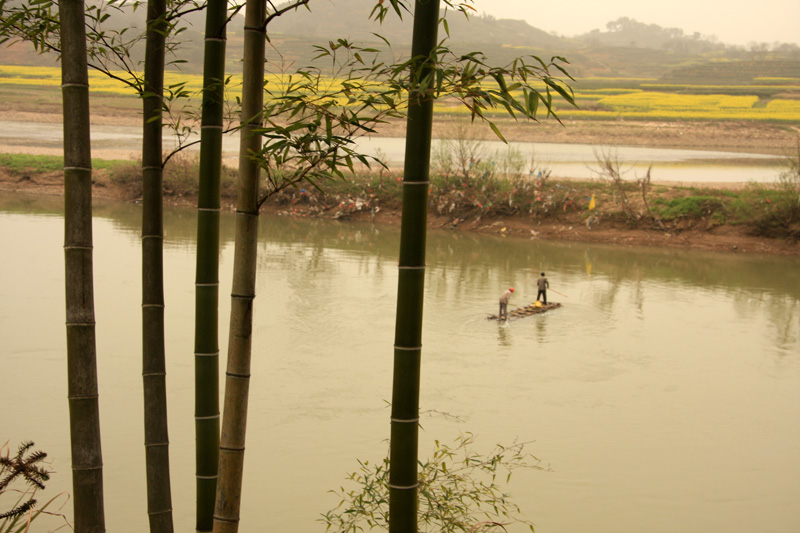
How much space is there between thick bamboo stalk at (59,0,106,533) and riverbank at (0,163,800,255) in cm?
1533

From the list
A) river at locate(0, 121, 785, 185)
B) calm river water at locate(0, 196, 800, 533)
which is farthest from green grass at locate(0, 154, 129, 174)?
calm river water at locate(0, 196, 800, 533)

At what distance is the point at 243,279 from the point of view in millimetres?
2652

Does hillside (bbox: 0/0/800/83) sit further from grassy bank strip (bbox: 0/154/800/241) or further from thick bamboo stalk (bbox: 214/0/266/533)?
thick bamboo stalk (bbox: 214/0/266/533)

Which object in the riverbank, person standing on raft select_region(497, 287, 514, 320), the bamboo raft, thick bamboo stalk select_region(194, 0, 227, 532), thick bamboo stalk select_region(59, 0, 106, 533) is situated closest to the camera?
thick bamboo stalk select_region(59, 0, 106, 533)

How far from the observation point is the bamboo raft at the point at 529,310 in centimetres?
1061

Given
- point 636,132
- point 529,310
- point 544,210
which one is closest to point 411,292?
point 529,310

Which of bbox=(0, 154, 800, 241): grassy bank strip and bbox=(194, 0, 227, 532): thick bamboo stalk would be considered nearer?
bbox=(194, 0, 227, 532): thick bamboo stalk

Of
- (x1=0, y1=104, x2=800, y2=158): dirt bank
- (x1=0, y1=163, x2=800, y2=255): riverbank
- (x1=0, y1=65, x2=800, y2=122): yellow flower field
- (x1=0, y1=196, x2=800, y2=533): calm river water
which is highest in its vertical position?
(x1=0, y1=65, x2=800, y2=122): yellow flower field

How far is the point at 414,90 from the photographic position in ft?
7.41

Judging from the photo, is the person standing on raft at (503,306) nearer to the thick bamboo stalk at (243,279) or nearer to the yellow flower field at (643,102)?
the thick bamboo stalk at (243,279)

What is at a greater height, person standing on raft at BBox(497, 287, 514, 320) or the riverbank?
the riverbank

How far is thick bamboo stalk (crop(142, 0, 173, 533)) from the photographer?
3.19 metres

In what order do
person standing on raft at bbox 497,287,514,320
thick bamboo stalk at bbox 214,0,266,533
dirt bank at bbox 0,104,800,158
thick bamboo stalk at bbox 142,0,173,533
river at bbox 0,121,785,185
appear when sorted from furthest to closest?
dirt bank at bbox 0,104,800,158
river at bbox 0,121,785,185
person standing on raft at bbox 497,287,514,320
thick bamboo stalk at bbox 142,0,173,533
thick bamboo stalk at bbox 214,0,266,533

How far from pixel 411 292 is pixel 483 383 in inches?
219
